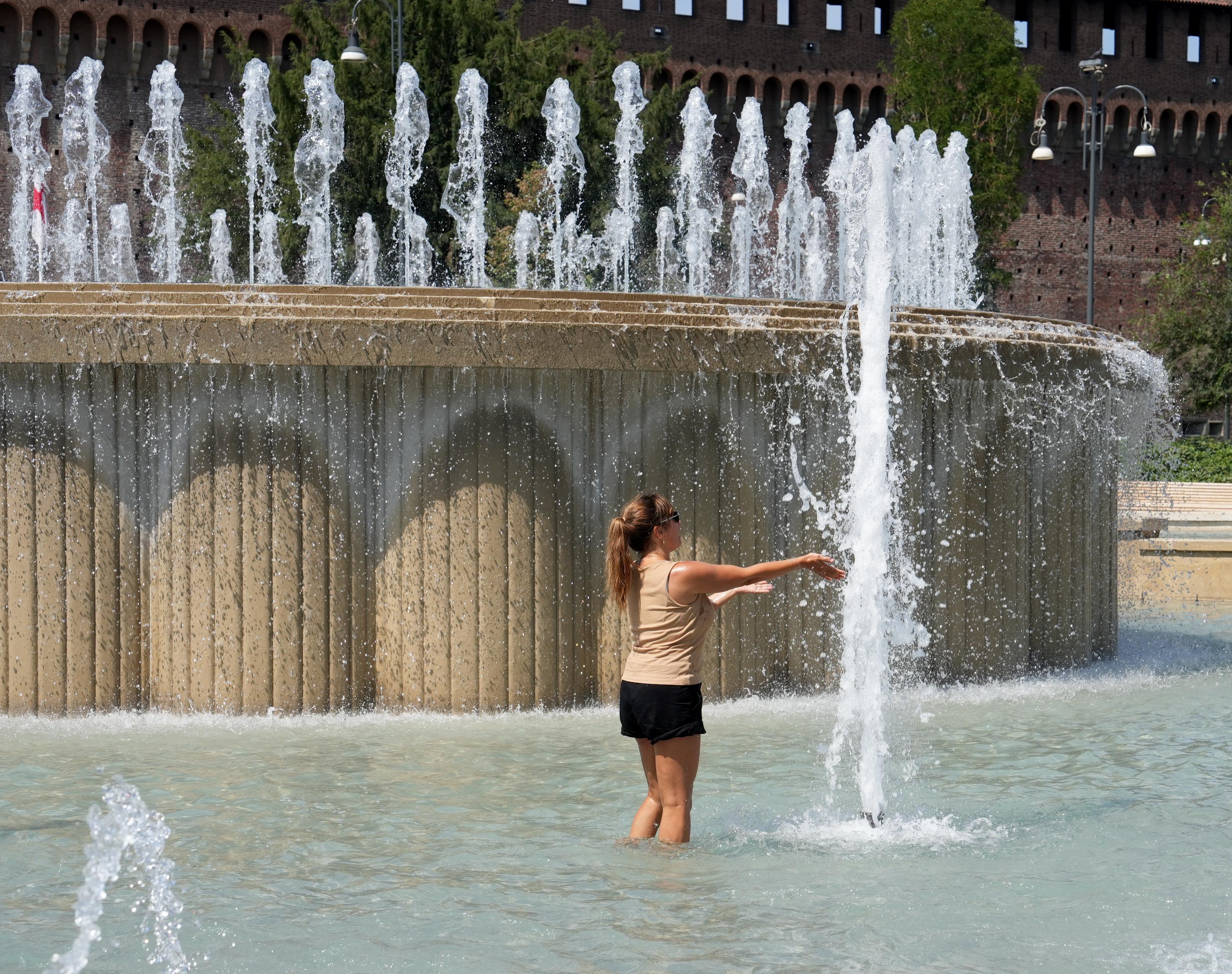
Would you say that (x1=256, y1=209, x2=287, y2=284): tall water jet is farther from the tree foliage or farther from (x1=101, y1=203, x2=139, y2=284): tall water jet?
(x1=101, y1=203, x2=139, y2=284): tall water jet

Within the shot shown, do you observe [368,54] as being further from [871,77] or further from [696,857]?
[696,857]

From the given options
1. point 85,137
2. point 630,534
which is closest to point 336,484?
point 630,534

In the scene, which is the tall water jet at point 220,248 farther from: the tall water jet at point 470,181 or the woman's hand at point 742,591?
the woman's hand at point 742,591

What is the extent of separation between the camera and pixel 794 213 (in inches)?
1606

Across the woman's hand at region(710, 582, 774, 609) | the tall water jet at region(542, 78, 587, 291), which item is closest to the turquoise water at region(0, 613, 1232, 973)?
the woman's hand at region(710, 582, 774, 609)

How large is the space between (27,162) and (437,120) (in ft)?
34.2

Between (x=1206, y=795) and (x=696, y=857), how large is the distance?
221 centimetres

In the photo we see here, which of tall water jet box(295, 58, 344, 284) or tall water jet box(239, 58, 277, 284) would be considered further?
tall water jet box(239, 58, 277, 284)

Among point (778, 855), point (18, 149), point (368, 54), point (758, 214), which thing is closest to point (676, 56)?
point (758, 214)

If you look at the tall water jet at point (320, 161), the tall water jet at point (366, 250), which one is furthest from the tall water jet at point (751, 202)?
the tall water jet at point (320, 161)

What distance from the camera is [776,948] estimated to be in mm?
4465

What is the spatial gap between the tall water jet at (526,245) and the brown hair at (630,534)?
22726mm

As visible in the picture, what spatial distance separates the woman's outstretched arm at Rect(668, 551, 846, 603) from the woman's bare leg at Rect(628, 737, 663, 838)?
504mm

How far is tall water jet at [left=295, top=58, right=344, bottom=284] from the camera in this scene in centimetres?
2975
